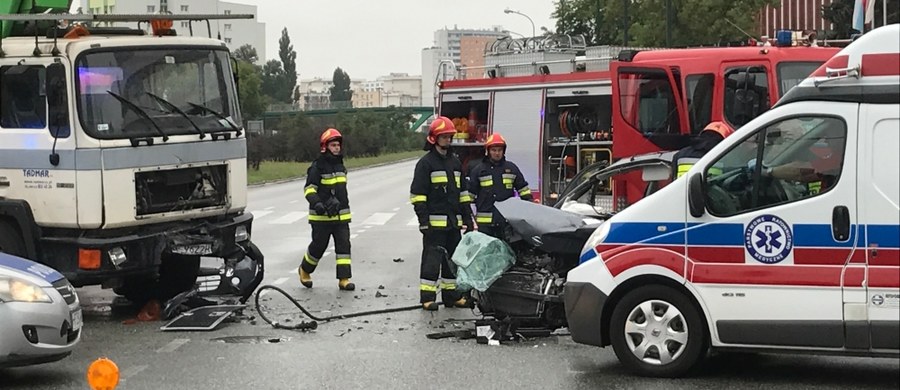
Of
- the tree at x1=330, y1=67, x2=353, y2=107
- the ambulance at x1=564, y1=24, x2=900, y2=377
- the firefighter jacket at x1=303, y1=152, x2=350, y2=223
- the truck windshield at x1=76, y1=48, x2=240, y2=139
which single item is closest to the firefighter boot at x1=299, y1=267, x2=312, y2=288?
the firefighter jacket at x1=303, y1=152, x2=350, y2=223

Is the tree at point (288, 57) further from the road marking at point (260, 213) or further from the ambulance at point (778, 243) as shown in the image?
the ambulance at point (778, 243)

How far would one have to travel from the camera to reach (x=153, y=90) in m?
11.5

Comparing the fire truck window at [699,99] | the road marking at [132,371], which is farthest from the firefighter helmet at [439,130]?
the road marking at [132,371]

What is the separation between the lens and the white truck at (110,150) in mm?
10953

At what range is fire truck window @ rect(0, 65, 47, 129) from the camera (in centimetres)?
1111

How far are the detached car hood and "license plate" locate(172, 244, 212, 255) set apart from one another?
105 inches

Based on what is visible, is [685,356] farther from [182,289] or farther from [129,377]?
[182,289]

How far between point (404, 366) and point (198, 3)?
3576cm

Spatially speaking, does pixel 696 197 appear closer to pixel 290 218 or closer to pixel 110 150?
pixel 110 150

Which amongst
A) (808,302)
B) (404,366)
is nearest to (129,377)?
(404,366)

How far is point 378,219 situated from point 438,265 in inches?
527

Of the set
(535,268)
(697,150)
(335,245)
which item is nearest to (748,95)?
(697,150)

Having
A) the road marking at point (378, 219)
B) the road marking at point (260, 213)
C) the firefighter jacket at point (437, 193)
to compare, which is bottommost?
the road marking at point (378, 219)

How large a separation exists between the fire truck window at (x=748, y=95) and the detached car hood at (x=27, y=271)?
7809 millimetres
